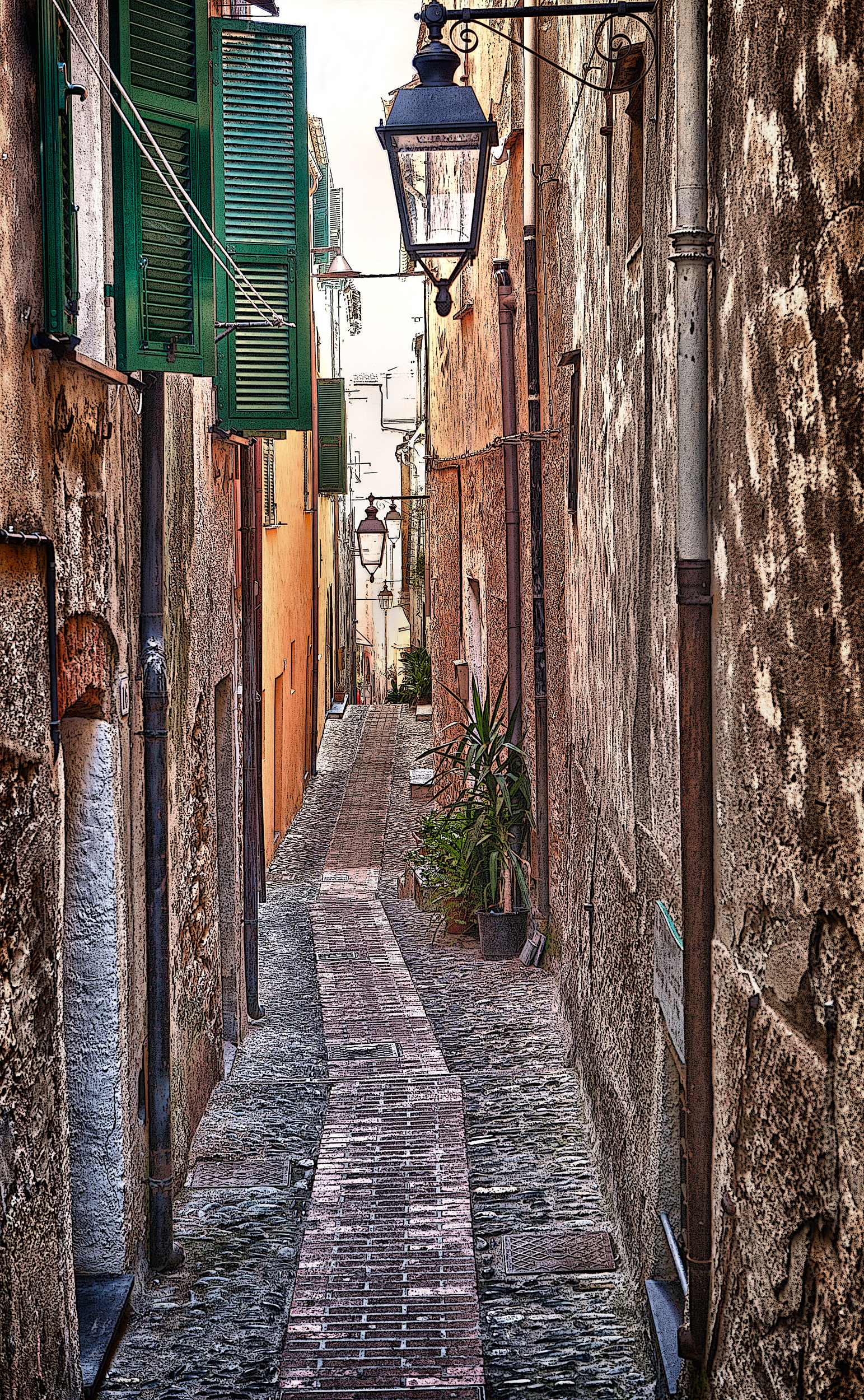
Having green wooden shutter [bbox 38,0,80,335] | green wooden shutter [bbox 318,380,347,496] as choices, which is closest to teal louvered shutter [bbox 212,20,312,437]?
green wooden shutter [bbox 38,0,80,335]

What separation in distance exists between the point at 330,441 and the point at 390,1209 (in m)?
18.8

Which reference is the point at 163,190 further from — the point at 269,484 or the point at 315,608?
the point at 315,608

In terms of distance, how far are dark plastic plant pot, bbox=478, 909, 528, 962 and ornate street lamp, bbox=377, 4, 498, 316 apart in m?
4.41

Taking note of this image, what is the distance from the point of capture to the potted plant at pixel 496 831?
381 inches

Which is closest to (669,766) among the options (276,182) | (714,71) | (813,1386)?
(714,71)

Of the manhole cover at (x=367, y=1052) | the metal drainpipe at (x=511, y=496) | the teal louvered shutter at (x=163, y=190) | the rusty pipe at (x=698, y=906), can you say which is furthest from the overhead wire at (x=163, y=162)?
the manhole cover at (x=367, y=1052)

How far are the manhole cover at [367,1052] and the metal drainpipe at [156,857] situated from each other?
6.92 feet

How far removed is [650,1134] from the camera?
429 cm

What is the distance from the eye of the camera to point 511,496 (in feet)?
33.9

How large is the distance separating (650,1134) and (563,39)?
18.3 ft

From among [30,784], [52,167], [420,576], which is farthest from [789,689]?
[420,576]

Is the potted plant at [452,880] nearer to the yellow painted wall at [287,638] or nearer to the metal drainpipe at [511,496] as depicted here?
the metal drainpipe at [511,496]

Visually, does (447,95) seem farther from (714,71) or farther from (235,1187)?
(235,1187)

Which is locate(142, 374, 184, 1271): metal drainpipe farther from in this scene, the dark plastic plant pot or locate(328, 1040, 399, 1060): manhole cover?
the dark plastic plant pot
